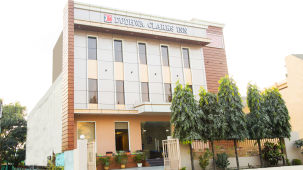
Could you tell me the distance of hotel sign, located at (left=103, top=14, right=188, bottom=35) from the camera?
22.7 m

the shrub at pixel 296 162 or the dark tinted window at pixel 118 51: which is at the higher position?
the dark tinted window at pixel 118 51

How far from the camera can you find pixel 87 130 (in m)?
21.4

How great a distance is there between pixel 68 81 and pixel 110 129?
5095 mm

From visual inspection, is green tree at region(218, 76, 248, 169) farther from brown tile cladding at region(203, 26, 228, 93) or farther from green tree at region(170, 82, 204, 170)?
brown tile cladding at region(203, 26, 228, 93)

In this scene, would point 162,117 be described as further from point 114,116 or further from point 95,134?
point 95,134

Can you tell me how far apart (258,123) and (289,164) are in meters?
3.67

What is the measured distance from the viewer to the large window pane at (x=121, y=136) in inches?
867

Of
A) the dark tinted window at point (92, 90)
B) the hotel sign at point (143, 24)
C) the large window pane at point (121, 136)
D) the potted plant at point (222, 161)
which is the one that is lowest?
the potted plant at point (222, 161)

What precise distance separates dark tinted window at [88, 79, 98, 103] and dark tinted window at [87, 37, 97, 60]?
1.99 metres

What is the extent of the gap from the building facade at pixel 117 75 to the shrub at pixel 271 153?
7656 mm

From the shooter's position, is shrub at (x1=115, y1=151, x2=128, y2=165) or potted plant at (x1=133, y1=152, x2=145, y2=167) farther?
potted plant at (x1=133, y1=152, x2=145, y2=167)

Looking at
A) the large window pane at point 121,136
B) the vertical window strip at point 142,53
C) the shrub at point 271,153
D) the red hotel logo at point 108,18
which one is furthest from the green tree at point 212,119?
the red hotel logo at point 108,18

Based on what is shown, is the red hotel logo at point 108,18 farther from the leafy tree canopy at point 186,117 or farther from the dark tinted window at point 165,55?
the leafy tree canopy at point 186,117

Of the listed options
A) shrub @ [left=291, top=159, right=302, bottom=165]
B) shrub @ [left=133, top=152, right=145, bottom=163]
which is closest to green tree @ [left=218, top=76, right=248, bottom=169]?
shrub @ [left=291, top=159, right=302, bottom=165]
